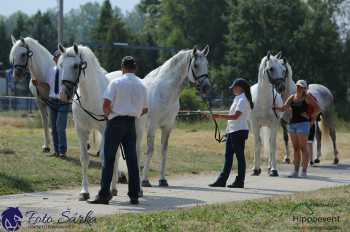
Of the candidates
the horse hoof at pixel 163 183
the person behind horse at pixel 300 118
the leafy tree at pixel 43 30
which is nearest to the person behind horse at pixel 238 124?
the horse hoof at pixel 163 183

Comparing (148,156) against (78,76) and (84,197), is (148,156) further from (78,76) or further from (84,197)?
(78,76)

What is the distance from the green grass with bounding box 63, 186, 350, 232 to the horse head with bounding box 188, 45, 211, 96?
3412 millimetres

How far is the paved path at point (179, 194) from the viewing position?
39.4 feet

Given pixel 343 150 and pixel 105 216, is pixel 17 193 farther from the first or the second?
pixel 343 150

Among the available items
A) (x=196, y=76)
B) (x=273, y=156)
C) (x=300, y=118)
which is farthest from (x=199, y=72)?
(x=273, y=156)

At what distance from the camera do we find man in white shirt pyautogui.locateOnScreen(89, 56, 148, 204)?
39.9 ft

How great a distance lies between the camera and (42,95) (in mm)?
18453

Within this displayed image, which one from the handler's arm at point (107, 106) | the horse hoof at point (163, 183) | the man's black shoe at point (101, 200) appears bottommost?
the horse hoof at point (163, 183)

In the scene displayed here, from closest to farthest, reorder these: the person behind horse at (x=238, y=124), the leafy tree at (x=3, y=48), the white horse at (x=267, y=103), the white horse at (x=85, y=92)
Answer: the white horse at (x=85, y=92)
the person behind horse at (x=238, y=124)
the white horse at (x=267, y=103)
the leafy tree at (x=3, y=48)

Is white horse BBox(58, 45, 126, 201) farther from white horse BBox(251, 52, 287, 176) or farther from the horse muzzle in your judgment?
white horse BBox(251, 52, 287, 176)

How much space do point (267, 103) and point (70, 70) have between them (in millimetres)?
6738

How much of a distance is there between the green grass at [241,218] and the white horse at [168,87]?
3467mm

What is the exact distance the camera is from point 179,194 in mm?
14273

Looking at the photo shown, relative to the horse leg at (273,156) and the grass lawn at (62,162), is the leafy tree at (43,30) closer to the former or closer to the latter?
the grass lawn at (62,162)
